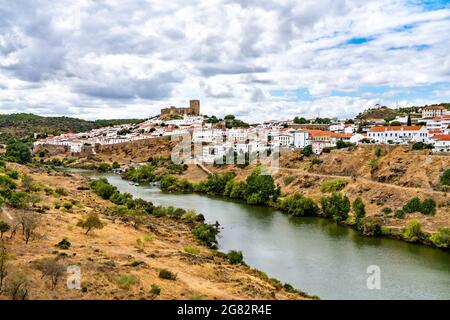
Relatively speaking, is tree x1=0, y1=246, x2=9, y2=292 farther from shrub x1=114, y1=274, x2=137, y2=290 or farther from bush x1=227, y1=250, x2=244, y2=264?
bush x1=227, y1=250, x2=244, y2=264

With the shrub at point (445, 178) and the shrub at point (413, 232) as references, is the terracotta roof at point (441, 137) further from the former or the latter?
the shrub at point (413, 232)

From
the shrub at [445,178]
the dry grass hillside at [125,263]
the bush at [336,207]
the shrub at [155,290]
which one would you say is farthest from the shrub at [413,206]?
the shrub at [155,290]

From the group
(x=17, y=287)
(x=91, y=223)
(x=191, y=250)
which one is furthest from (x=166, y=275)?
(x=91, y=223)

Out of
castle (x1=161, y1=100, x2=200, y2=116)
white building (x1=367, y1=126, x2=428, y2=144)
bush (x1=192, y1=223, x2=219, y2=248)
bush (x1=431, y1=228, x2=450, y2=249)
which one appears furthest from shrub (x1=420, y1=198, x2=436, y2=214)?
castle (x1=161, y1=100, x2=200, y2=116)

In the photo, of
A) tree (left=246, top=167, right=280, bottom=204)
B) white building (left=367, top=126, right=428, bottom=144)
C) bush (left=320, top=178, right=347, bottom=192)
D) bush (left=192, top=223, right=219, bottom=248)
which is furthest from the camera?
white building (left=367, top=126, right=428, bottom=144)
